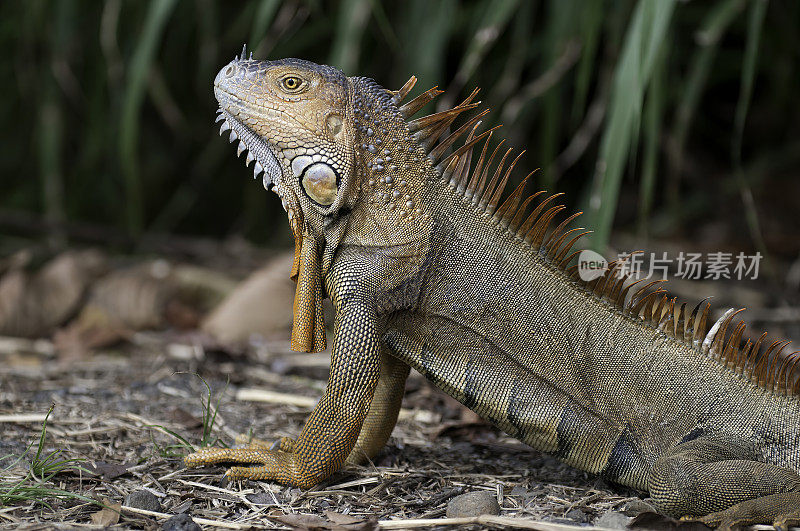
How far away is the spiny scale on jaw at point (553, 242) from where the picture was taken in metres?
3.79

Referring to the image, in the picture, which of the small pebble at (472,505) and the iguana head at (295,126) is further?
the iguana head at (295,126)

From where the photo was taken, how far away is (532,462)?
14.1 ft

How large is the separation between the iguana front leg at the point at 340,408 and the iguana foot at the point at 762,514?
1536mm

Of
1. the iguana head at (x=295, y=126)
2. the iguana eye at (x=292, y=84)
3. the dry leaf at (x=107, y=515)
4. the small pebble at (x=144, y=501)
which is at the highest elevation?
the iguana eye at (x=292, y=84)

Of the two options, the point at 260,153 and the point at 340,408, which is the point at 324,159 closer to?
the point at 260,153

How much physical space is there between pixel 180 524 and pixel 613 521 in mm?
1772

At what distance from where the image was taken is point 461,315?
3.87 metres

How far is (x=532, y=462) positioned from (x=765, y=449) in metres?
1.17

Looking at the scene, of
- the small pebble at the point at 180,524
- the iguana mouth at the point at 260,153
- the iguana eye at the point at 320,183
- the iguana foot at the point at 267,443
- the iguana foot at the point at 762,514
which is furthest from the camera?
the iguana foot at the point at 267,443

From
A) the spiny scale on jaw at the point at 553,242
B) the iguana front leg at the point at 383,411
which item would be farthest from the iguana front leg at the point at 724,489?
the iguana front leg at the point at 383,411

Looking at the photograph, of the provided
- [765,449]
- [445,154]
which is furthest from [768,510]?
[445,154]

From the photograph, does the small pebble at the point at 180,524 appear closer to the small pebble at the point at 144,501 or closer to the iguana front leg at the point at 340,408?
the small pebble at the point at 144,501

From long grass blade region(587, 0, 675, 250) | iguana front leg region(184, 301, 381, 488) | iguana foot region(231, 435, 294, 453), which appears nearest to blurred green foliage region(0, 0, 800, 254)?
long grass blade region(587, 0, 675, 250)

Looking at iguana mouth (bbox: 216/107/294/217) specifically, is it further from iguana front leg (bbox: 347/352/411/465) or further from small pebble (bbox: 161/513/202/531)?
small pebble (bbox: 161/513/202/531)
